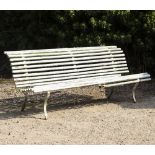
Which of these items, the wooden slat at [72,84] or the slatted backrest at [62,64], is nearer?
the wooden slat at [72,84]

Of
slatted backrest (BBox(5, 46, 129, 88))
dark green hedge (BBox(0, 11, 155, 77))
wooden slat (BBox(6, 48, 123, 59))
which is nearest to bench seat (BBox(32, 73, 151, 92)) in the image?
slatted backrest (BBox(5, 46, 129, 88))

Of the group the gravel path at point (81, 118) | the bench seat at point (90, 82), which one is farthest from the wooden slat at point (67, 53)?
the gravel path at point (81, 118)

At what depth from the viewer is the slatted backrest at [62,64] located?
7285 mm

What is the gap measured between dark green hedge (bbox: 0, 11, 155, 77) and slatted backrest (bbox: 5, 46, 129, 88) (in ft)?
3.03

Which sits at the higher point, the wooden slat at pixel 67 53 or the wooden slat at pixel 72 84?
the wooden slat at pixel 67 53

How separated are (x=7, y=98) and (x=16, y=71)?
1.44 meters

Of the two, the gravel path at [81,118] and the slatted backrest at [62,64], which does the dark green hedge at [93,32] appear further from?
the slatted backrest at [62,64]

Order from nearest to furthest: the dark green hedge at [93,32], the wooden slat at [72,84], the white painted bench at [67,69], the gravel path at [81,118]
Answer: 1. the gravel path at [81,118]
2. the wooden slat at [72,84]
3. the white painted bench at [67,69]
4. the dark green hedge at [93,32]

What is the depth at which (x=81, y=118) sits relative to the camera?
707 centimetres

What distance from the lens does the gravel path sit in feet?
19.8

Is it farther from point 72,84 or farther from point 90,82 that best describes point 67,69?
point 72,84

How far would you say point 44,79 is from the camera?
24.7ft

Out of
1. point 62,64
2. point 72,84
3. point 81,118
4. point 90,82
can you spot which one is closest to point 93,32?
point 62,64

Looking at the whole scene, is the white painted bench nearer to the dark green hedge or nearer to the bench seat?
the bench seat
